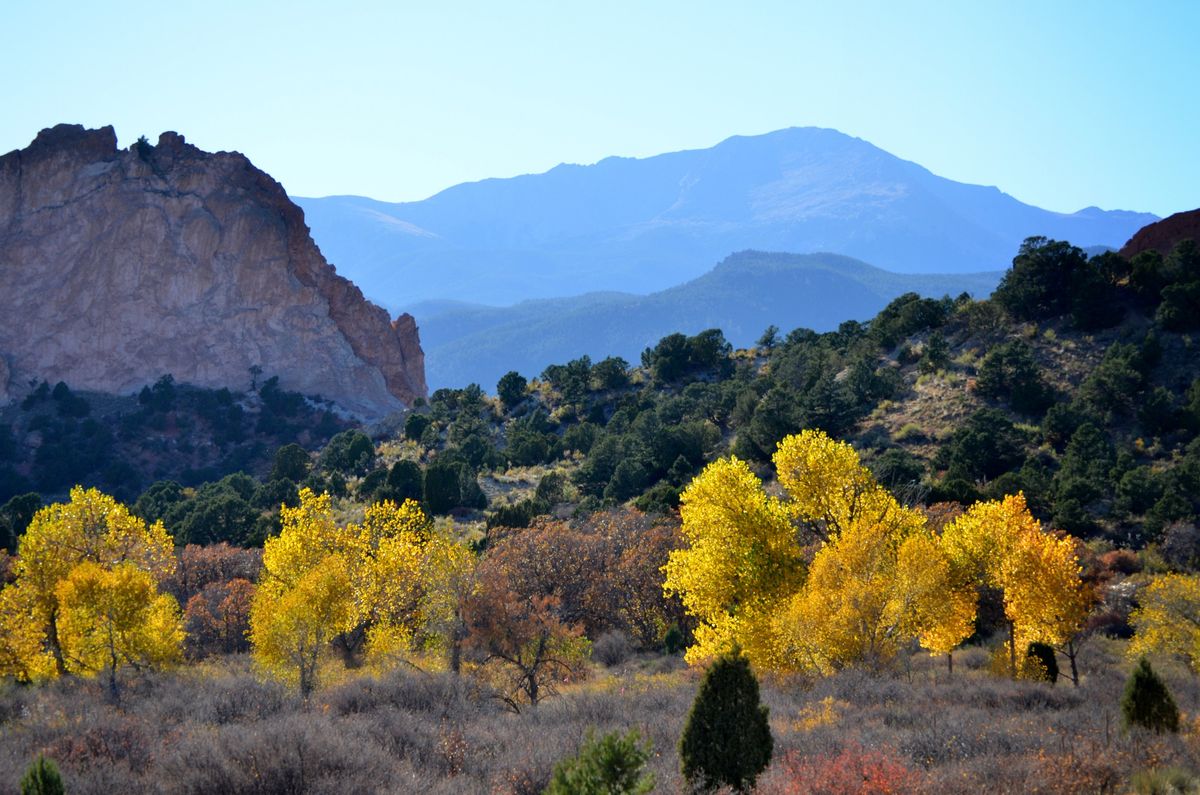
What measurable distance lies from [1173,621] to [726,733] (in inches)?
668

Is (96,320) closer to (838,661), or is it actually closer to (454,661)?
(454,661)

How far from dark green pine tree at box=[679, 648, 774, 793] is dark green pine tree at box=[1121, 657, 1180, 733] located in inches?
246

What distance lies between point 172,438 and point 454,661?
64299mm

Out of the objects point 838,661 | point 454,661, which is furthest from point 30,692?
point 838,661

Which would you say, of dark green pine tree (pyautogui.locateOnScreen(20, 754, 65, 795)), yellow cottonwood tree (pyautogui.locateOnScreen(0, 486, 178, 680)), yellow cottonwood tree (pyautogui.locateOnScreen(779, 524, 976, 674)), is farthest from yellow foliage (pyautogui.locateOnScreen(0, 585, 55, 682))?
yellow cottonwood tree (pyautogui.locateOnScreen(779, 524, 976, 674))

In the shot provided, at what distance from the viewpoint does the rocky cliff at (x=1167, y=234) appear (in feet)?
163

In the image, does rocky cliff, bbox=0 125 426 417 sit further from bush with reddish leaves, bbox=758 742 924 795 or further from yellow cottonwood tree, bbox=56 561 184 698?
bush with reddish leaves, bbox=758 742 924 795

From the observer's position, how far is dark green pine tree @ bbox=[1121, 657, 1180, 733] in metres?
13.3

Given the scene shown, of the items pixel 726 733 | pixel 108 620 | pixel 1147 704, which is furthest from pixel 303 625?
pixel 1147 704

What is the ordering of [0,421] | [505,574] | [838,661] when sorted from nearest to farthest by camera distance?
[838,661]
[505,574]
[0,421]

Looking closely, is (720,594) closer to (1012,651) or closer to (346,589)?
(1012,651)

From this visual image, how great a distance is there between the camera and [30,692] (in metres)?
19.8

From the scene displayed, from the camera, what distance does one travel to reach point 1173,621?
22156 mm

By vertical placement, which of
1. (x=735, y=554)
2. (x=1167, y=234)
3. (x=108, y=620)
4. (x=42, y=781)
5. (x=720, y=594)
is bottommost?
(x=108, y=620)
